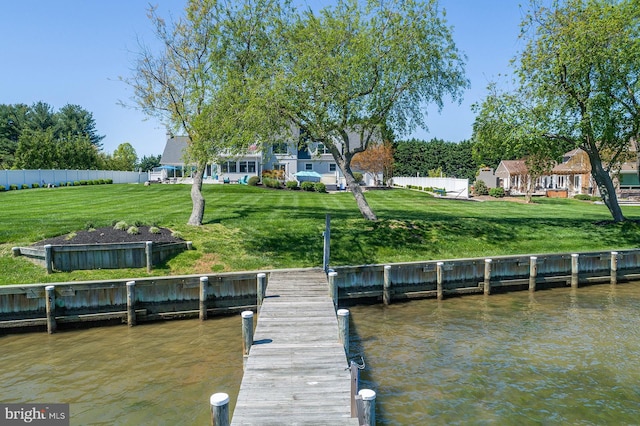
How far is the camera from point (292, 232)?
24.8 meters

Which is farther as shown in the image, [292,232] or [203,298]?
[292,232]

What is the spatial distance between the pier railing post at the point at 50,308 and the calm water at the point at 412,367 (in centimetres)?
38

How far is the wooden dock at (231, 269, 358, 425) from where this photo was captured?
8.41 metres

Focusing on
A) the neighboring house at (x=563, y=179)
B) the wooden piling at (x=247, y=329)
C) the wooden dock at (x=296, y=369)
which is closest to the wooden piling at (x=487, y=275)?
the wooden dock at (x=296, y=369)

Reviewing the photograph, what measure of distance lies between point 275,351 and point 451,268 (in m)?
11.5

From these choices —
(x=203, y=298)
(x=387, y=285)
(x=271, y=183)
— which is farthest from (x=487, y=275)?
(x=271, y=183)

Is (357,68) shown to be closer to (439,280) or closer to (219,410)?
(439,280)

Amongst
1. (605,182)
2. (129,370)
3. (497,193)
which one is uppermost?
(605,182)

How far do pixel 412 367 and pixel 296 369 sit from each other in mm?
4385

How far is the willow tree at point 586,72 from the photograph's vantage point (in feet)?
86.6

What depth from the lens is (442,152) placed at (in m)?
103

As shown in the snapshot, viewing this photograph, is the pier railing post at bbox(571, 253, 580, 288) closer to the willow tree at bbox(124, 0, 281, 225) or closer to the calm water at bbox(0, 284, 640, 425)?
the calm water at bbox(0, 284, 640, 425)

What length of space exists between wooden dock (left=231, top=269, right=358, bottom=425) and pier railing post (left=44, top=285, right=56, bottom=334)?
7.33 metres

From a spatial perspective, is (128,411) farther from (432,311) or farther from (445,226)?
(445,226)
